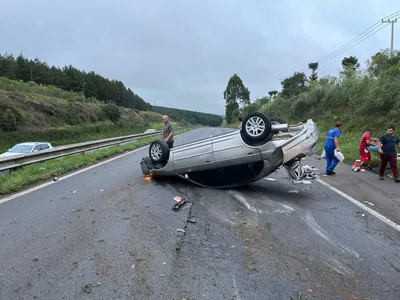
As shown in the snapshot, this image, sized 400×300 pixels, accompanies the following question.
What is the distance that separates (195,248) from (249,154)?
317cm

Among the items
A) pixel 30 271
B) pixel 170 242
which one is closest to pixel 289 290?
pixel 170 242

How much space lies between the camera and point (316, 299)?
302 centimetres

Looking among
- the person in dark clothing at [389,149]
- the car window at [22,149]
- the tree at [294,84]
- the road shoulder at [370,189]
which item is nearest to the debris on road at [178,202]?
the road shoulder at [370,189]

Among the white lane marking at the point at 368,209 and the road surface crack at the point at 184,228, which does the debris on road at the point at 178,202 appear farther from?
the white lane marking at the point at 368,209

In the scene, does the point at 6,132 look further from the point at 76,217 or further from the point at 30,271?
the point at 30,271

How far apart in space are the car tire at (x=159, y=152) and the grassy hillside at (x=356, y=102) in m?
7.35

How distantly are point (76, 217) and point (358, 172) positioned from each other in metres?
8.58

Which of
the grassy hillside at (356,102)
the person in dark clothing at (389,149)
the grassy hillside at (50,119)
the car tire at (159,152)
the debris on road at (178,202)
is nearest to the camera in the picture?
the debris on road at (178,202)

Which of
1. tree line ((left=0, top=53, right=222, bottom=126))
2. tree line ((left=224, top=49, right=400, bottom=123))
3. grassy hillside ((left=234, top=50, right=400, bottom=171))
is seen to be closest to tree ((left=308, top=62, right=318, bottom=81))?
tree line ((left=224, top=49, right=400, bottom=123))

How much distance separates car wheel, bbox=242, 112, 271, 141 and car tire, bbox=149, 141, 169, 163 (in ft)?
7.01

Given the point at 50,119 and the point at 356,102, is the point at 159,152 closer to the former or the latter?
the point at 356,102

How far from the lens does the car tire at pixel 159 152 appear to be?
8195 millimetres

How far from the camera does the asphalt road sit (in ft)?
10.5

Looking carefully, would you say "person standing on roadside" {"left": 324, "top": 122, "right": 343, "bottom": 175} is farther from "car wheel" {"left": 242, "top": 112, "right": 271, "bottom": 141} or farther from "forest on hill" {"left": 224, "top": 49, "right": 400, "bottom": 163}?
"car wheel" {"left": 242, "top": 112, "right": 271, "bottom": 141}
